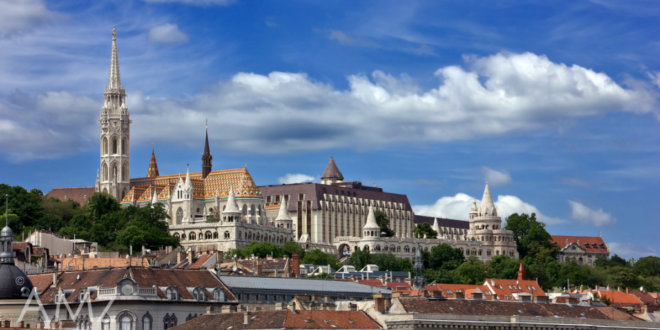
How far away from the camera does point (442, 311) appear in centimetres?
7344

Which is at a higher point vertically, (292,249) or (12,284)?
(292,249)

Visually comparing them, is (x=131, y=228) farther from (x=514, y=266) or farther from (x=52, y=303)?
(x=52, y=303)

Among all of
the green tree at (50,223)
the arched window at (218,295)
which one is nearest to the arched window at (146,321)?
the arched window at (218,295)

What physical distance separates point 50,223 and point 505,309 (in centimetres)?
11975

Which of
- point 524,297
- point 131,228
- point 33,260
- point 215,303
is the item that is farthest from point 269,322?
point 131,228

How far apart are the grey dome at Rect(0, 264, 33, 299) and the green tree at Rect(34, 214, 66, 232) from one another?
335ft

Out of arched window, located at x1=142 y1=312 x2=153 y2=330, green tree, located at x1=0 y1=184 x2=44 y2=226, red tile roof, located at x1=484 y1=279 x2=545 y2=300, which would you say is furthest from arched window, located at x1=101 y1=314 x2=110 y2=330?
green tree, located at x1=0 y1=184 x2=44 y2=226

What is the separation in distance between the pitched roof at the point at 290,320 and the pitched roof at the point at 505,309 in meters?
2.73

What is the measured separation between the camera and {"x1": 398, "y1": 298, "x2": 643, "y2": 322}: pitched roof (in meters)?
73.6

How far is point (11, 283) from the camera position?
79.1 metres

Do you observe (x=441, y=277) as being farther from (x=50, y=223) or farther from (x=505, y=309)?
(x=505, y=309)

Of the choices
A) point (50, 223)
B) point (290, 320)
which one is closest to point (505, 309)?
point (290, 320)

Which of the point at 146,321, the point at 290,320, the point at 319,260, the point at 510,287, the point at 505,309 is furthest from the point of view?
Answer: the point at 319,260

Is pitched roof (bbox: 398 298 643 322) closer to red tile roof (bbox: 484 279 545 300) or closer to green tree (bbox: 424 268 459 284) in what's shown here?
red tile roof (bbox: 484 279 545 300)
